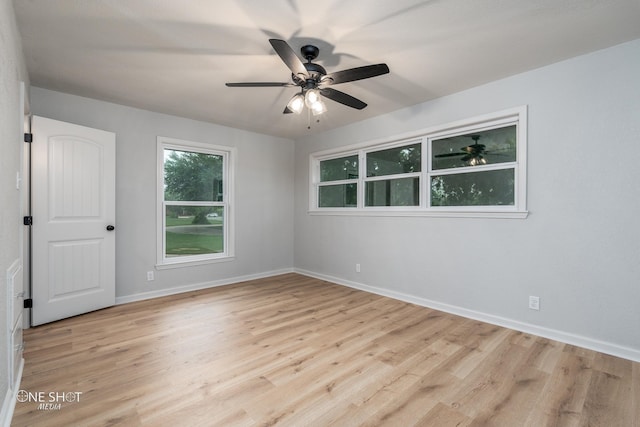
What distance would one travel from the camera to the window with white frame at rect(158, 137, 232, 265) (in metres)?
4.16

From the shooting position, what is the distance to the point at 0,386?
1.46 m

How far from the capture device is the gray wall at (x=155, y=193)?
3660 mm

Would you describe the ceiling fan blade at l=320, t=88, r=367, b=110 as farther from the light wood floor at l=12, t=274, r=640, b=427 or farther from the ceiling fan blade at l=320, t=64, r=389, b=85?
the light wood floor at l=12, t=274, r=640, b=427

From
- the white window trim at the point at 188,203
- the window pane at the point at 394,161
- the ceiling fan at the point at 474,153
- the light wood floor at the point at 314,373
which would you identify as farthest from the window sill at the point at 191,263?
the ceiling fan at the point at 474,153

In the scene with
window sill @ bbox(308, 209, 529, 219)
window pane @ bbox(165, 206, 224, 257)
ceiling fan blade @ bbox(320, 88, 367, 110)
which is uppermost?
ceiling fan blade @ bbox(320, 88, 367, 110)

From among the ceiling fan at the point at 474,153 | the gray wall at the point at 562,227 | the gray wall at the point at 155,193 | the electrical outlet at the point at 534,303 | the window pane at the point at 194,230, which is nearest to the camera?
the gray wall at the point at 562,227

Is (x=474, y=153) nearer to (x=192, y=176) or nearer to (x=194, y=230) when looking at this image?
(x=192, y=176)

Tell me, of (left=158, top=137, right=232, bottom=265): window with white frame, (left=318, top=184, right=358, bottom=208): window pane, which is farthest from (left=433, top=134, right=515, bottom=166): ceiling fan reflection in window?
(left=158, top=137, right=232, bottom=265): window with white frame

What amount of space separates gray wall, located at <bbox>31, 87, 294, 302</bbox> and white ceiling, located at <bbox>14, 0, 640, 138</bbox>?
36 cm

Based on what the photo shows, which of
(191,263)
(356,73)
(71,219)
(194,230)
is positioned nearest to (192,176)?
(194,230)

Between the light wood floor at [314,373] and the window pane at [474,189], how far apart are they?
1308 millimetres

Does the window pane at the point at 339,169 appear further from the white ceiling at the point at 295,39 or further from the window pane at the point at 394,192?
the white ceiling at the point at 295,39

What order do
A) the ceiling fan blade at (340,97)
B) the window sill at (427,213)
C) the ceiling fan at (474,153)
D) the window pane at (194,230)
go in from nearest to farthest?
the ceiling fan blade at (340,97) → the window sill at (427,213) → the ceiling fan at (474,153) → the window pane at (194,230)

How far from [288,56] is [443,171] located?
2.38m
